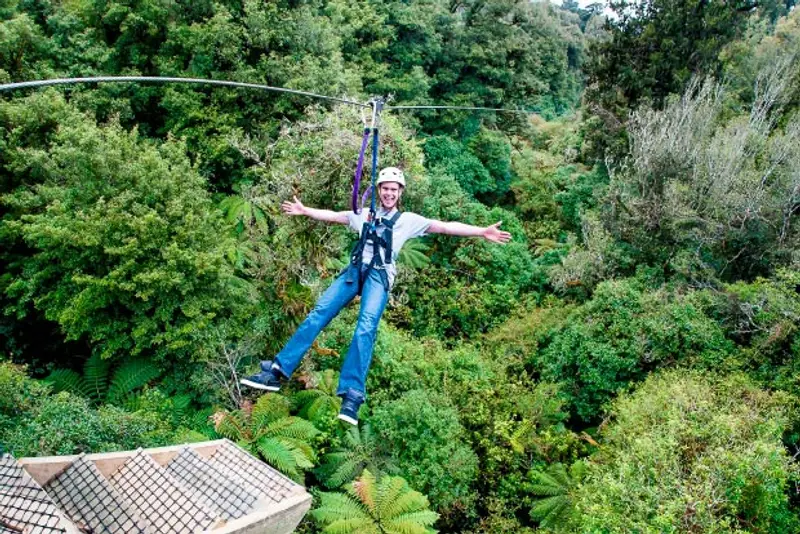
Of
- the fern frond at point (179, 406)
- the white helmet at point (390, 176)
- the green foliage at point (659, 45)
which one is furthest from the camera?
the green foliage at point (659, 45)

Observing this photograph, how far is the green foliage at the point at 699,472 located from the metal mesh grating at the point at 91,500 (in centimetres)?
553

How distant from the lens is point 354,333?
16.3 feet

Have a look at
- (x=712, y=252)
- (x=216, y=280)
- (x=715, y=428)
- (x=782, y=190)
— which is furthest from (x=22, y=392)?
(x=782, y=190)

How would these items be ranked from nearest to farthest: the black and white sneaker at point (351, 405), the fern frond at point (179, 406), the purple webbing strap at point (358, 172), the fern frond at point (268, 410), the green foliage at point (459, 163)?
the black and white sneaker at point (351, 405) → the purple webbing strap at point (358, 172) → the fern frond at point (268, 410) → the fern frond at point (179, 406) → the green foliage at point (459, 163)

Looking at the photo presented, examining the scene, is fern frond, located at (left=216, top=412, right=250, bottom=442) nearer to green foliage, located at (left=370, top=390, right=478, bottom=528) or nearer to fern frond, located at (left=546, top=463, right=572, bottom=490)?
green foliage, located at (left=370, top=390, right=478, bottom=528)

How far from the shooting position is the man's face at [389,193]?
18.1ft

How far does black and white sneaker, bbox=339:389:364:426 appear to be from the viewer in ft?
15.8

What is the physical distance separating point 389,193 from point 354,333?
1.56m

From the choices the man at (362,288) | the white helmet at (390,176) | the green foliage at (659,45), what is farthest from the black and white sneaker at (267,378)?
the green foliage at (659,45)

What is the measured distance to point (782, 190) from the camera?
11.1 m

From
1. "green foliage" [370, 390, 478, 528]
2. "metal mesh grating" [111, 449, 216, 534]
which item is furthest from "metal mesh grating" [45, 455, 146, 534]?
"green foliage" [370, 390, 478, 528]

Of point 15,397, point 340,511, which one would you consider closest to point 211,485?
point 340,511

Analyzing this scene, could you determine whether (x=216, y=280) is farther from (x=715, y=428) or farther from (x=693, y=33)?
(x=693, y=33)

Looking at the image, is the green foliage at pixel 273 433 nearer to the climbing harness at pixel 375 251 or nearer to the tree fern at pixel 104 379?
the tree fern at pixel 104 379
